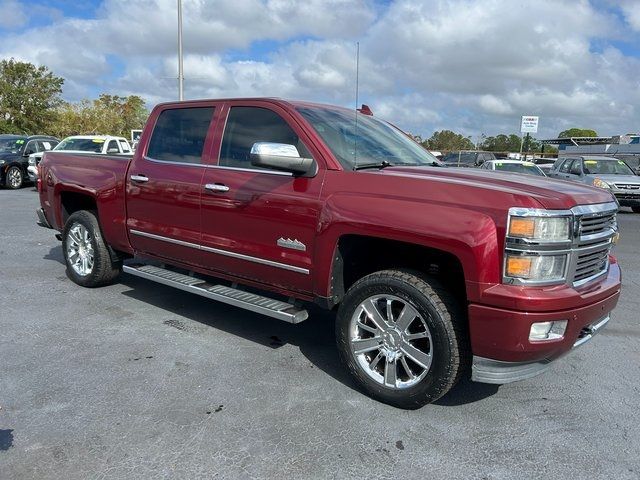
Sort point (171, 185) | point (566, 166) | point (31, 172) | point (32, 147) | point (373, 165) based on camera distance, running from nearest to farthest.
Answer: point (373, 165) → point (171, 185) → point (566, 166) → point (31, 172) → point (32, 147)

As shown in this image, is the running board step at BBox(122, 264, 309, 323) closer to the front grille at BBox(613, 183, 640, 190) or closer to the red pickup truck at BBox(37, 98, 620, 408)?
the red pickup truck at BBox(37, 98, 620, 408)

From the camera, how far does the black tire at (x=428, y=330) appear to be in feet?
10.6

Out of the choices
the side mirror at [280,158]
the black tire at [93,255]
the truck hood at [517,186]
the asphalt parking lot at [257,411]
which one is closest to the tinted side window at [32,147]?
the black tire at [93,255]

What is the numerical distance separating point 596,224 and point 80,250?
5075 mm

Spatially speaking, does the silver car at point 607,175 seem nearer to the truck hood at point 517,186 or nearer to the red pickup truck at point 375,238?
the truck hood at point 517,186

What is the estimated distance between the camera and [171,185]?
471 cm

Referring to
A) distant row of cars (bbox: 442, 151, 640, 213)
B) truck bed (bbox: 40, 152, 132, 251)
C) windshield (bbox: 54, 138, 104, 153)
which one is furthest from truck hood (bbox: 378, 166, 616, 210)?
windshield (bbox: 54, 138, 104, 153)

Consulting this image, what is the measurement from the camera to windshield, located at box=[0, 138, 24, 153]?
18453 millimetres

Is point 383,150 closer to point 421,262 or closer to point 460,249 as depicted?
point 421,262

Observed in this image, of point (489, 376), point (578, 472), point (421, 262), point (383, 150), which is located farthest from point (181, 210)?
point (578, 472)

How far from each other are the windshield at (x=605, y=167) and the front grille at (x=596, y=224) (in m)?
13.9

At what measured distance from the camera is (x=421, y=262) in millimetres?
3678

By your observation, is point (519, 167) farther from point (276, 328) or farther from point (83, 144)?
point (83, 144)

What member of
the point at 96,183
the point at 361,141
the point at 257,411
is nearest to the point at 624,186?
the point at 361,141
